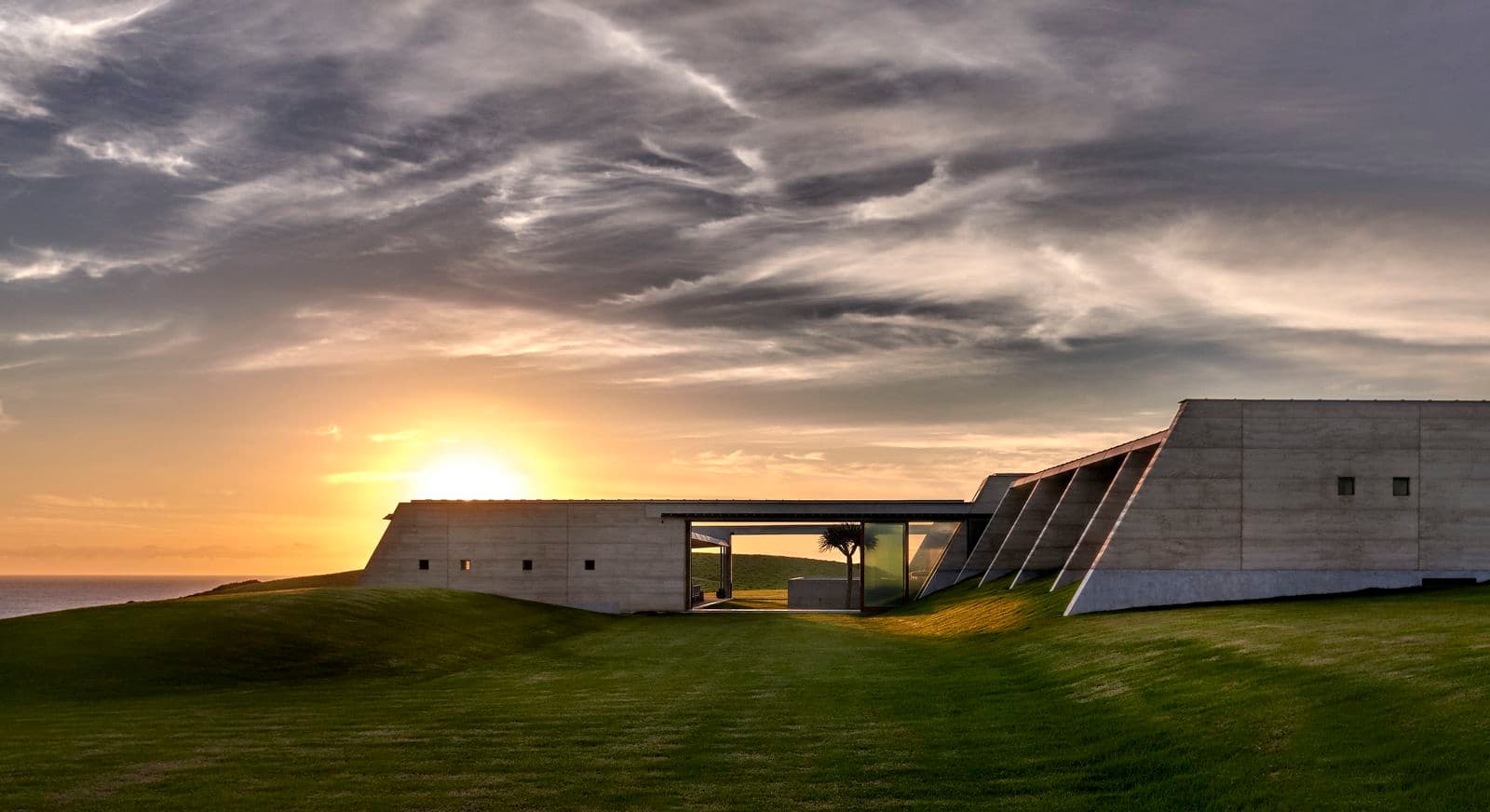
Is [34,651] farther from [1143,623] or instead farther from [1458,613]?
[1458,613]

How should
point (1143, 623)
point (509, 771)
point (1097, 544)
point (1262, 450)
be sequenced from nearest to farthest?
point (509, 771) → point (1143, 623) → point (1262, 450) → point (1097, 544)

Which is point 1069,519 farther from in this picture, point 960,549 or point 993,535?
point 960,549

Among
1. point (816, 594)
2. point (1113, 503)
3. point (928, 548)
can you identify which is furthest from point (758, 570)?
point (1113, 503)

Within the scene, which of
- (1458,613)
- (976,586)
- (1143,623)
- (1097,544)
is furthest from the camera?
(976,586)

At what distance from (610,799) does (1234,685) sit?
1099 centimetres

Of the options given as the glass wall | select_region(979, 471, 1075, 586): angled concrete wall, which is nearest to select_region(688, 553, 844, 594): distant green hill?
the glass wall

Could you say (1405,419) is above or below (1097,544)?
above

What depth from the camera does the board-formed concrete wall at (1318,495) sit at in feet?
131

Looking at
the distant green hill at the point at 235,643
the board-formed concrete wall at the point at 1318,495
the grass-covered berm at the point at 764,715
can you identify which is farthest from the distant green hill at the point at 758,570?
the grass-covered berm at the point at 764,715

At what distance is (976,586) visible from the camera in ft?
184

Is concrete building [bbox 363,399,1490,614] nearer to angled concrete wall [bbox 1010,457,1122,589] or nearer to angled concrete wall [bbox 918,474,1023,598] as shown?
angled concrete wall [bbox 1010,457,1122,589]

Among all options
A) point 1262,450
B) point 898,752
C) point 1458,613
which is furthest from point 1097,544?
point 898,752

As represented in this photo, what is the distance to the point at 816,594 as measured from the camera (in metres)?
72.6

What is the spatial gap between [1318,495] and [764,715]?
26.7 metres
